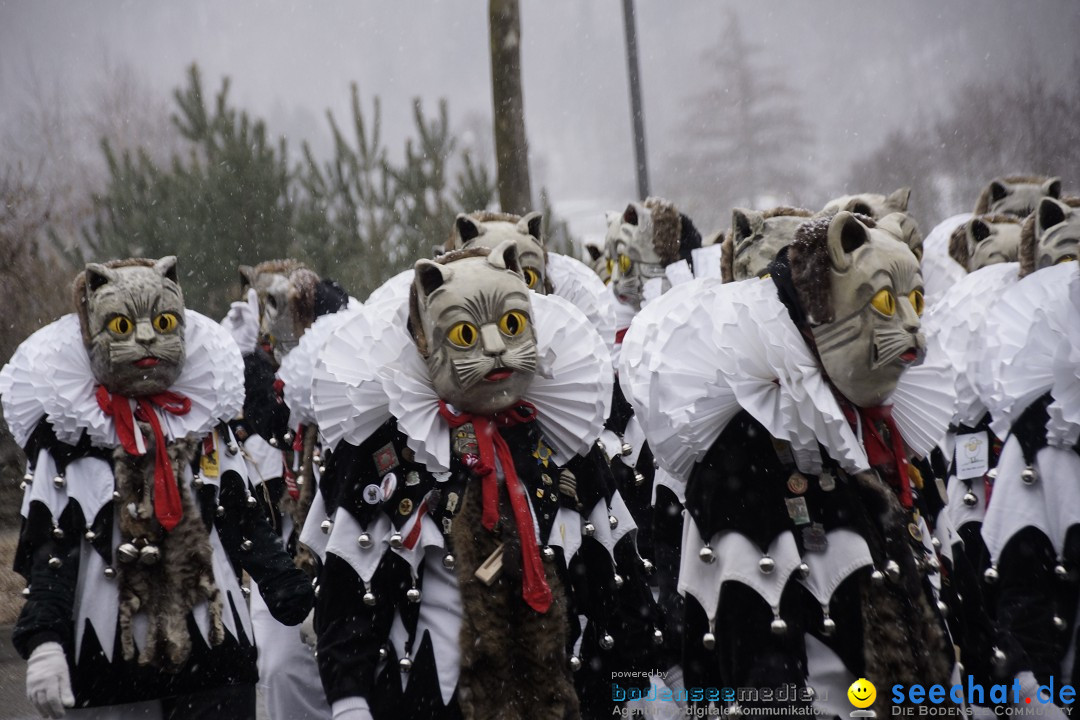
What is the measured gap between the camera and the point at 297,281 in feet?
20.5

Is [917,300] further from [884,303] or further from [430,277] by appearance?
[430,277]

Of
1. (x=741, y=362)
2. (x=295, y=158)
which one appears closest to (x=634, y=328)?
(x=741, y=362)

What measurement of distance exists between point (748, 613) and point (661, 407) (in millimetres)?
600

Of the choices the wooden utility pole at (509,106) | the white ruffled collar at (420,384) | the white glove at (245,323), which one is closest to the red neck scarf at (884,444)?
the white ruffled collar at (420,384)

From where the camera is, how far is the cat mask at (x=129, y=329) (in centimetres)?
453

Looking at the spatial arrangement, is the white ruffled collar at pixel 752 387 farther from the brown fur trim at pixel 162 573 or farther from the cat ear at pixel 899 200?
the brown fur trim at pixel 162 573

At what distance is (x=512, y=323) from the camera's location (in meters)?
3.66

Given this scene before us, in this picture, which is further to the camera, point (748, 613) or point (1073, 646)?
point (1073, 646)

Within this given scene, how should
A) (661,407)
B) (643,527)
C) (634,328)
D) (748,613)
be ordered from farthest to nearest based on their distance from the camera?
(643,527) < (634,328) < (661,407) < (748,613)

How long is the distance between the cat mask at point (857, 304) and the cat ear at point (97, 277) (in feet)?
9.15

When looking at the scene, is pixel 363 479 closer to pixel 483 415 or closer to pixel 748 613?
pixel 483 415

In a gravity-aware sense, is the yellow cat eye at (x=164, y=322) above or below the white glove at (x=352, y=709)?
above

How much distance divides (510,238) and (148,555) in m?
2.10

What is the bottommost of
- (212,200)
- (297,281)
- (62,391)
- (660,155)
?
(62,391)
